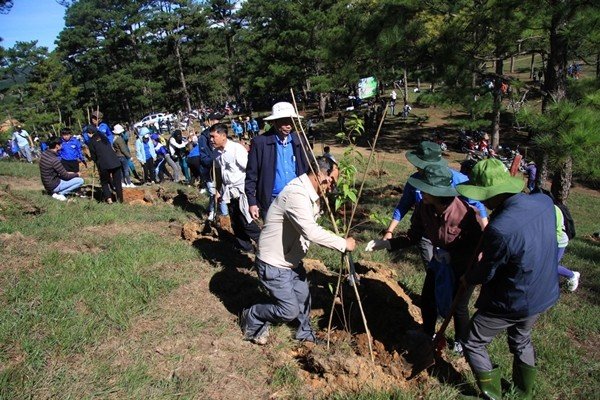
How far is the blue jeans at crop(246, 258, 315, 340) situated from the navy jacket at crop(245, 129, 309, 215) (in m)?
1.15

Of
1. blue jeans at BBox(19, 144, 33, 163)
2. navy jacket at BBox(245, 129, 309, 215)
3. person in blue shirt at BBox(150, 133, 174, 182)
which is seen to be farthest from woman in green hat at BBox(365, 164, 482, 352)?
blue jeans at BBox(19, 144, 33, 163)

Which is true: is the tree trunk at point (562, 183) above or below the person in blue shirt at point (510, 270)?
below

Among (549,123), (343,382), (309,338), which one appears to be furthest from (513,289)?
(549,123)

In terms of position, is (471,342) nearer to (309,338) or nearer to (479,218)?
(479,218)

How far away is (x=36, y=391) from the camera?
8.49ft

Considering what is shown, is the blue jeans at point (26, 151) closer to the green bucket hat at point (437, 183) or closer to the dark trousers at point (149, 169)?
the dark trousers at point (149, 169)

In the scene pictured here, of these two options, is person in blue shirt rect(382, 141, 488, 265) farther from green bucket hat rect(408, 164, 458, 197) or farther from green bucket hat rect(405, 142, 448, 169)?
green bucket hat rect(408, 164, 458, 197)

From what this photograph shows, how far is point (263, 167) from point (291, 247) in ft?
4.37

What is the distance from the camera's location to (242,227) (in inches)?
212

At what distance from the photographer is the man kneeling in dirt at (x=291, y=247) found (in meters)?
3.01

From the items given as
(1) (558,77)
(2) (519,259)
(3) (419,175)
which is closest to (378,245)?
(3) (419,175)

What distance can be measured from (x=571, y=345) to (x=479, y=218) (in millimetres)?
1888

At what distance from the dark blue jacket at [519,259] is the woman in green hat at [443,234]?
40cm

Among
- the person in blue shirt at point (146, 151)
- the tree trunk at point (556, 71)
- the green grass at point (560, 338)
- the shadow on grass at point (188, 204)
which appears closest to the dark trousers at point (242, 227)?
the green grass at point (560, 338)
